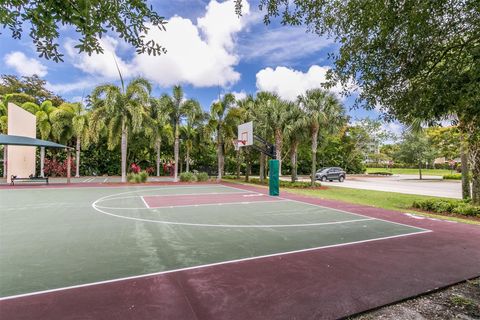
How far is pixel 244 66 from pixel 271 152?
9853 mm

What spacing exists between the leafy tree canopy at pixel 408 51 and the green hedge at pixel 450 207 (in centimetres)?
786

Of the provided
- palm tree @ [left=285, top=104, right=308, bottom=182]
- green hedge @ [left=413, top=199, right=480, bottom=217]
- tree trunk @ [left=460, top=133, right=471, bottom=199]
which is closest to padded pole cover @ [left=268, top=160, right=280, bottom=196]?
palm tree @ [left=285, top=104, right=308, bottom=182]

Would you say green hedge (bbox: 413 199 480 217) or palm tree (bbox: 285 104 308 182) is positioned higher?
palm tree (bbox: 285 104 308 182)

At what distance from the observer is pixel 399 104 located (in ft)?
15.6

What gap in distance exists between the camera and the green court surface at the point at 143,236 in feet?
15.3

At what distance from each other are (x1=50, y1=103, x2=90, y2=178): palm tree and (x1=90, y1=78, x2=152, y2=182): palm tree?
9.03ft

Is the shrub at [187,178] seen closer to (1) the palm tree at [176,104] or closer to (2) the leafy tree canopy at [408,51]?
(1) the palm tree at [176,104]

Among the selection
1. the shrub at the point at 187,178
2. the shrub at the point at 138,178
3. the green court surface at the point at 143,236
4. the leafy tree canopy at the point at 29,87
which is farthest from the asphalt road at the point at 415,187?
the leafy tree canopy at the point at 29,87

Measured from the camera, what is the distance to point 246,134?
2128 centimetres

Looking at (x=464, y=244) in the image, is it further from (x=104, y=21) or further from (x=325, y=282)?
(x=104, y=21)

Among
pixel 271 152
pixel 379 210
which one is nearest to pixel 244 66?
pixel 271 152

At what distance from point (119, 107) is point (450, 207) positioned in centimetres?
2180

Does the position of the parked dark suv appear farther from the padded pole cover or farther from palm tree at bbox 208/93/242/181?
the padded pole cover

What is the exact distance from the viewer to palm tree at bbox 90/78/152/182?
2155 cm
